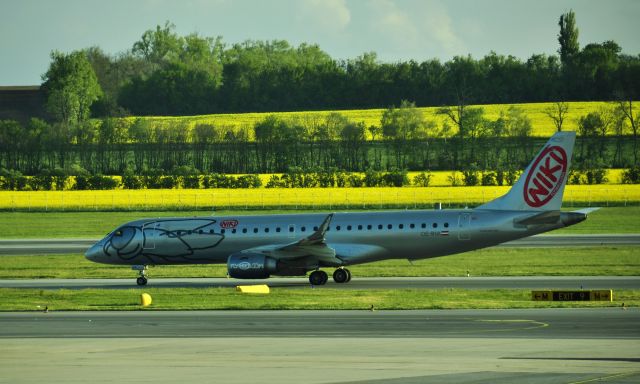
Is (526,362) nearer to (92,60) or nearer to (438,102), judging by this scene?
(438,102)

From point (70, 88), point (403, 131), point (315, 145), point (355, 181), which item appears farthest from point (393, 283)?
point (70, 88)

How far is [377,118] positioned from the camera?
427ft

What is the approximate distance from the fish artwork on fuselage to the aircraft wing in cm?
307

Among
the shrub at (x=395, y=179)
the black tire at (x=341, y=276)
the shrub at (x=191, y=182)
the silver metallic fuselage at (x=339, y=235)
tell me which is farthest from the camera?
the shrub at (x=191, y=182)

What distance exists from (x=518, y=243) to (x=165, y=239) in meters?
23.4

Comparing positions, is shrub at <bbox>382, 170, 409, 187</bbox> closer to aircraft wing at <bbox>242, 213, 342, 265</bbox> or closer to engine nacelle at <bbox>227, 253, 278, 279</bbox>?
aircraft wing at <bbox>242, 213, 342, 265</bbox>

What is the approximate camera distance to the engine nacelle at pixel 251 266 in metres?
42.5

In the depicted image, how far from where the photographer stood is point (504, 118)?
120 meters

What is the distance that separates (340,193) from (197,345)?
63022 millimetres

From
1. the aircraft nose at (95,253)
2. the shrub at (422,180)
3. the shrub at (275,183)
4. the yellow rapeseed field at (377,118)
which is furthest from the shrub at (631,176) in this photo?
the aircraft nose at (95,253)

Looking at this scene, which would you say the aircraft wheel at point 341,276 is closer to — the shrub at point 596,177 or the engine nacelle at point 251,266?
the engine nacelle at point 251,266

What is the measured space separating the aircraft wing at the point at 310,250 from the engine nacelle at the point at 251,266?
426 millimetres

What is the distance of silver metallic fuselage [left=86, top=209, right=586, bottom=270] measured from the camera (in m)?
42.9

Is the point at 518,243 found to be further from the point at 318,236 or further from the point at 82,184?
the point at 82,184
